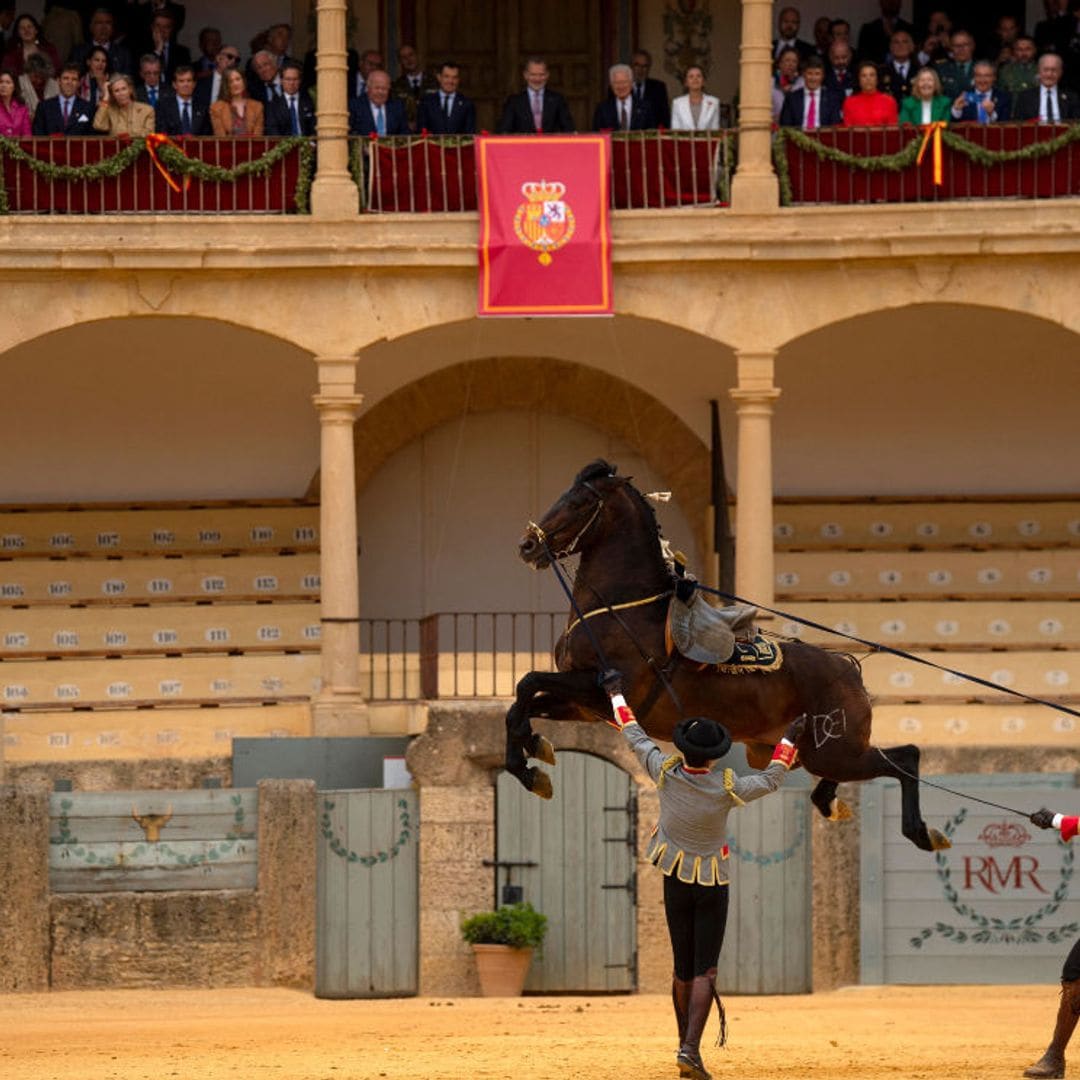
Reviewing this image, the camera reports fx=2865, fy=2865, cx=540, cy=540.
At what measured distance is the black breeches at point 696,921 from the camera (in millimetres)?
14578

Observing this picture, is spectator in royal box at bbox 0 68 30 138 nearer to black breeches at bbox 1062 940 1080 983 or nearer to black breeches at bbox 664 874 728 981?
black breeches at bbox 664 874 728 981

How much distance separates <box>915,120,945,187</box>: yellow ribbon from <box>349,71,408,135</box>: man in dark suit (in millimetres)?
4656

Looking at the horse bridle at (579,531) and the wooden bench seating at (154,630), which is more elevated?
the horse bridle at (579,531)

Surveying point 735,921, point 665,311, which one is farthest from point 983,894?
point 665,311

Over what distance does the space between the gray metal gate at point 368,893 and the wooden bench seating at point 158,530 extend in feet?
18.4

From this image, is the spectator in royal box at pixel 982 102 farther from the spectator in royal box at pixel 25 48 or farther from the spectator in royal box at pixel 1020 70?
the spectator in royal box at pixel 25 48

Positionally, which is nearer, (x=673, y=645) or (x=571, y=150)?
(x=673, y=645)

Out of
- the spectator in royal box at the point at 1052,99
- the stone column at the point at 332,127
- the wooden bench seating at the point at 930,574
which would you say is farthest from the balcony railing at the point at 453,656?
the spectator in royal box at the point at 1052,99

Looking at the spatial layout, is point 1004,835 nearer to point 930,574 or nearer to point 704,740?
point 930,574

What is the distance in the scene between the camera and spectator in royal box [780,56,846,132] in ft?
84.8

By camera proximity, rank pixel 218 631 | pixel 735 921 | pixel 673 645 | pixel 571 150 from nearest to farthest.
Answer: pixel 673 645 < pixel 735 921 < pixel 571 150 < pixel 218 631

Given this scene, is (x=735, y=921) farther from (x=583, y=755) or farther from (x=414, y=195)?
(x=414, y=195)

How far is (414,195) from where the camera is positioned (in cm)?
2558

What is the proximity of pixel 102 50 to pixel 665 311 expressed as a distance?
19.1 feet
